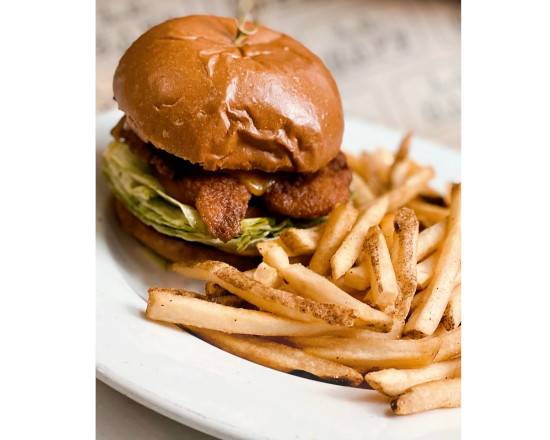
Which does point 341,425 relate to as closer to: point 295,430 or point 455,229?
point 295,430

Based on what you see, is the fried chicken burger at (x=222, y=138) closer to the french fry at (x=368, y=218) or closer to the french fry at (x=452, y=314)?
the french fry at (x=368, y=218)

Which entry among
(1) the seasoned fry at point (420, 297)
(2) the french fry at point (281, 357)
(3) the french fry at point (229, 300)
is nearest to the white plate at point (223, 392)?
(2) the french fry at point (281, 357)

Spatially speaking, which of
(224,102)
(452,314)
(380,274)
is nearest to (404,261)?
(380,274)

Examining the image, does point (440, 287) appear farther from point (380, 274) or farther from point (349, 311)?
point (349, 311)
